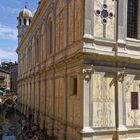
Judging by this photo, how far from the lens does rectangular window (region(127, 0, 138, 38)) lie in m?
18.0

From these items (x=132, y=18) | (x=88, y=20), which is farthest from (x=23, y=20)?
(x=88, y=20)

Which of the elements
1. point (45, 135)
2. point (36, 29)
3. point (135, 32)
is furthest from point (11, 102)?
point (135, 32)

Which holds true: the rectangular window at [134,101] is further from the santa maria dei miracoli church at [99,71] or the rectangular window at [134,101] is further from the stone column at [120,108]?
the stone column at [120,108]

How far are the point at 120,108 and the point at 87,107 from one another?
2.15m

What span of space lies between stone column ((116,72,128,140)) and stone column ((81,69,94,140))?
1.78 metres

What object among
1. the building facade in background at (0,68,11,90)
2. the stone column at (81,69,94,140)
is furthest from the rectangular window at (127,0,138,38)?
the building facade in background at (0,68,11,90)

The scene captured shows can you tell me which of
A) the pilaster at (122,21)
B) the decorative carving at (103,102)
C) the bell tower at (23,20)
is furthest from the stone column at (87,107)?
the bell tower at (23,20)

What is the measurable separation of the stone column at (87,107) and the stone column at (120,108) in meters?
1.78

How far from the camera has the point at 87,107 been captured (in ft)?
50.8

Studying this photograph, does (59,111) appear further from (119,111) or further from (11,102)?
(11,102)

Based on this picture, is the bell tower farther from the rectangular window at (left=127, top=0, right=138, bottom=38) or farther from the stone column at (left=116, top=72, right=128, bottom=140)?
the stone column at (left=116, top=72, right=128, bottom=140)

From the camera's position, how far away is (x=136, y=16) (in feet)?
60.1

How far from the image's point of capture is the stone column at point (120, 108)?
16.3 meters

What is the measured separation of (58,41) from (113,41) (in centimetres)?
584
